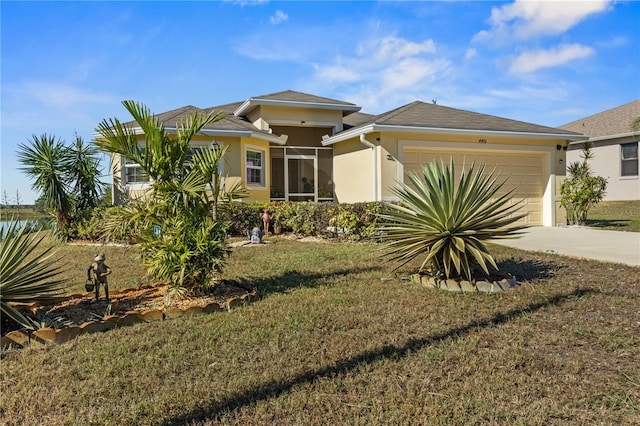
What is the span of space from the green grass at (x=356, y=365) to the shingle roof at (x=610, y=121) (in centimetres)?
2079

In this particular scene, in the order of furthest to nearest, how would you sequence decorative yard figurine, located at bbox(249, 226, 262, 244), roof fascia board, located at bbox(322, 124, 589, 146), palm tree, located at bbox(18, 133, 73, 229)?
roof fascia board, located at bbox(322, 124, 589, 146), palm tree, located at bbox(18, 133, 73, 229), decorative yard figurine, located at bbox(249, 226, 262, 244)

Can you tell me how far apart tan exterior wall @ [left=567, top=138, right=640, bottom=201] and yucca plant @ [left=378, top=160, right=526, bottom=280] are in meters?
20.5

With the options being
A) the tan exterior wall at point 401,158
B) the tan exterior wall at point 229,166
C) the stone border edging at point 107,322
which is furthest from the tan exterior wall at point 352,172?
the stone border edging at point 107,322

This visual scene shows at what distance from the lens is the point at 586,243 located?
10516mm

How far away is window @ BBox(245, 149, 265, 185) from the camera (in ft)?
50.1

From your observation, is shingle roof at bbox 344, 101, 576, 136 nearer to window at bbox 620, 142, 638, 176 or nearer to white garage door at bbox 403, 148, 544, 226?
white garage door at bbox 403, 148, 544, 226

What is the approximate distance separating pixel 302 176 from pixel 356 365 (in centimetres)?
1431

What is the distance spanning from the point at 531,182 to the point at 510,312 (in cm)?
1187

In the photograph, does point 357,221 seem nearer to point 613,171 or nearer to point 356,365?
point 356,365

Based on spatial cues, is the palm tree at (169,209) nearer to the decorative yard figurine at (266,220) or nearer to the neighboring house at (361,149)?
the neighboring house at (361,149)

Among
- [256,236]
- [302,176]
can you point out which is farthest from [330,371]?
[302,176]

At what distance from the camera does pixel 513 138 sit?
1457 cm

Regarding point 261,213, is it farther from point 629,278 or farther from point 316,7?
point 629,278

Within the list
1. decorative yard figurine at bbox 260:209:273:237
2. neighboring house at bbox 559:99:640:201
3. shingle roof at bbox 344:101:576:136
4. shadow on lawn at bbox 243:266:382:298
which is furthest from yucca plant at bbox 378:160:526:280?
neighboring house at bbox 559:99:640:201
